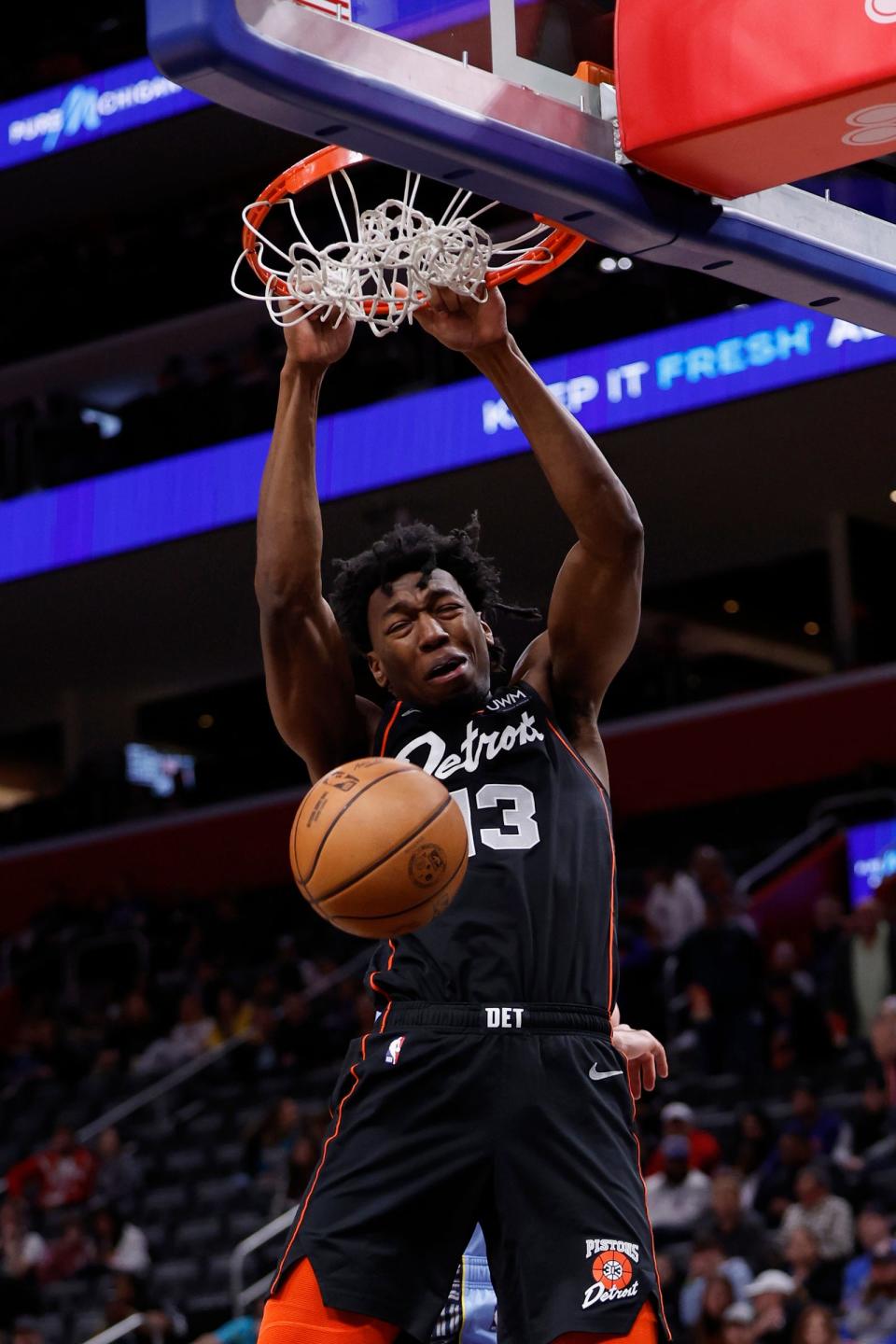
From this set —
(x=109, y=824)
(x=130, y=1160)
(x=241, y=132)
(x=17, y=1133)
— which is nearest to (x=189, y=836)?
(x=109, y=824)

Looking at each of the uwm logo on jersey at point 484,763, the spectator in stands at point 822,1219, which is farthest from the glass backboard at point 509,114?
the spectator in stands at point 822,1219

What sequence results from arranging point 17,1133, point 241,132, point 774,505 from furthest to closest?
point 241,132
point 774,505
point 17,1133

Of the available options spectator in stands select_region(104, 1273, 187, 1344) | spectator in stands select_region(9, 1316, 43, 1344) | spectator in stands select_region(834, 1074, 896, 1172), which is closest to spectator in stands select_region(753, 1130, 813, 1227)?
spectator in stands select_region(834, 1074, 896, 1172)

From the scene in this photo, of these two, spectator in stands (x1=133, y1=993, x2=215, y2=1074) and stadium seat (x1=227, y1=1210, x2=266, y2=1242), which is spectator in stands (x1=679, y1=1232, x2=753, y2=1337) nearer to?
stadium seat (x1=227, y1=1210, x2=266, y2=1242)

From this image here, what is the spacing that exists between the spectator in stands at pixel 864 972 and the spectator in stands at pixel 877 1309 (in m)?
2.88

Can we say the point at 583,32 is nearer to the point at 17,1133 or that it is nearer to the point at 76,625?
the point at 17,1133

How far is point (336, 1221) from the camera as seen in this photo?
3.41 meters

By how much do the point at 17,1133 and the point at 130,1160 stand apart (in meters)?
1.94

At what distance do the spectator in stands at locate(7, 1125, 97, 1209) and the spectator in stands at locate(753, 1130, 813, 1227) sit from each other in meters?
5.46

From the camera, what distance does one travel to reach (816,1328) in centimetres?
777

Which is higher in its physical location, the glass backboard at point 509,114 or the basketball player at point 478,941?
the glass backboard at point 509,114

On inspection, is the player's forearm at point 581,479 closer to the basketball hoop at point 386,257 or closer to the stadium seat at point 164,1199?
the basketball hoop at point 386,257

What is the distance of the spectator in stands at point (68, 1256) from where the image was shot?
12484 mm

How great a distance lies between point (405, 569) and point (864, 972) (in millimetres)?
7929
